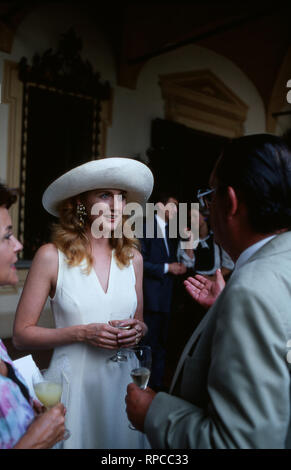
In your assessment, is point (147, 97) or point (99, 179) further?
point (147, 97)

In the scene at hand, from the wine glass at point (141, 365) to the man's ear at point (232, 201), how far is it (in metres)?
0.64

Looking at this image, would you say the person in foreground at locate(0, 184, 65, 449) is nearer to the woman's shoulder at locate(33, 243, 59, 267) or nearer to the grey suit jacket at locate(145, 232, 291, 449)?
the grey suit jacket at locate(145, 232, 291, 449)

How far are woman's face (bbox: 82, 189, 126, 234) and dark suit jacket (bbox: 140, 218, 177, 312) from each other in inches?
63.1

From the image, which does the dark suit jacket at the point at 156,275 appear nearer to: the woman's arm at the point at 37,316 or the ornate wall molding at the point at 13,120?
the woman's arm at the point at 37,316

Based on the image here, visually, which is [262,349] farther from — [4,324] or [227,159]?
[4,324]

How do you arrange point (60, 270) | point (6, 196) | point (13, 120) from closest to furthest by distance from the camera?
point (6, 196), point (60, 270), point (13, 120)

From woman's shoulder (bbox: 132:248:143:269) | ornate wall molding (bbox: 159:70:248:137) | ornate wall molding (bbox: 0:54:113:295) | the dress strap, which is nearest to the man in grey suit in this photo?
the dress strap

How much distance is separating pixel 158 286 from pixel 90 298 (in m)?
1.80

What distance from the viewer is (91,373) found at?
1823mm

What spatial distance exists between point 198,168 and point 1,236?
577 cm

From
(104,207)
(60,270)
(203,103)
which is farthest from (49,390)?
(203,103)

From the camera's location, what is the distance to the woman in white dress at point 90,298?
1.75 meters

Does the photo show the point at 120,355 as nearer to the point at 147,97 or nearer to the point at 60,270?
the point at 60,270
